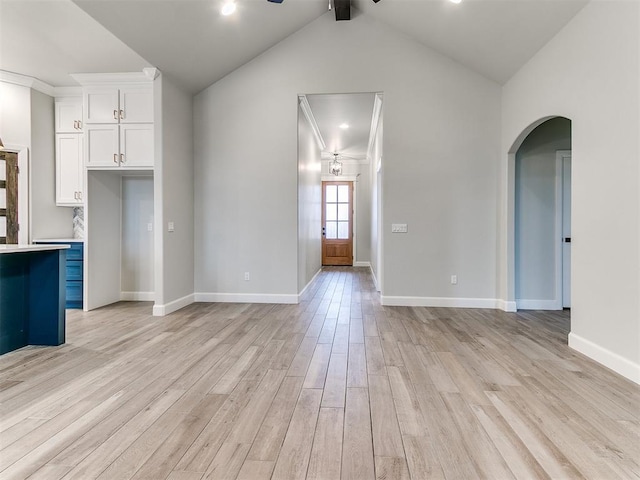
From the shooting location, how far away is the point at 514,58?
3.97 meters

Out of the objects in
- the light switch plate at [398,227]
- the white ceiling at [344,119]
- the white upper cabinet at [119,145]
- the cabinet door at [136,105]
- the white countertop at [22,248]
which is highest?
the white ceiling at [344,119]

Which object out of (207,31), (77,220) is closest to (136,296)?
(77,220)

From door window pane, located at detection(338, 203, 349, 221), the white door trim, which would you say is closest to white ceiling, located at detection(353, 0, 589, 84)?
the white door trim

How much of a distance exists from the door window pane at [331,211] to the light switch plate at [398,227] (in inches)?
213

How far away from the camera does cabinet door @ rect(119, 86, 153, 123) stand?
168 inches

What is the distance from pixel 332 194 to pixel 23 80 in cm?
698

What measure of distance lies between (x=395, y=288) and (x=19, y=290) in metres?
4.00

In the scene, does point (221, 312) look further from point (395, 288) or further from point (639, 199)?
point (639, 199)

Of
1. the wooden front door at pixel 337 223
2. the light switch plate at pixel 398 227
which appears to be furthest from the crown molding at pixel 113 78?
the wooden front door at pixel 337 223

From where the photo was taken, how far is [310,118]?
20.7 feet

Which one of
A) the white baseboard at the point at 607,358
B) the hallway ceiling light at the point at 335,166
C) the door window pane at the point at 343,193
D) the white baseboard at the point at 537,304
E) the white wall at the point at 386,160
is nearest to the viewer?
the white baseboard at the point at 607,358

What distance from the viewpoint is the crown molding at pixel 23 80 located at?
14.2 feet

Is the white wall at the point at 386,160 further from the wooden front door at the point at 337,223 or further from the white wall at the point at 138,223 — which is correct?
the wooden front door at the point at 337,223

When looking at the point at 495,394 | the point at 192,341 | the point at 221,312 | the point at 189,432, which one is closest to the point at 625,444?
the point at 495,394
